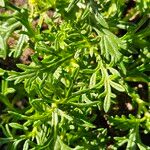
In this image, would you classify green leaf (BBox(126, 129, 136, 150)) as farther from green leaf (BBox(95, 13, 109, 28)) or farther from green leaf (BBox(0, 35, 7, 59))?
green leaf (BBox(0, 35, 7, 59))

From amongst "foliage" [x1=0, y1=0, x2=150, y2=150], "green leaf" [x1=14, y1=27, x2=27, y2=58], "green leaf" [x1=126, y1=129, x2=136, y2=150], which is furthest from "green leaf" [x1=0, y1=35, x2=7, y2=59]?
"green leaf" [x1=126, y1=129, x2=136, y2=150]

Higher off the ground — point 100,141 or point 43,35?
point 43,35

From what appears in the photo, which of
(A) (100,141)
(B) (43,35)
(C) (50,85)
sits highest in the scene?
(B) (43,35)

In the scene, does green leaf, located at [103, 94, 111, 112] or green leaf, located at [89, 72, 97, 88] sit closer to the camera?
green leaf, located at [103, 94, 111, 112]

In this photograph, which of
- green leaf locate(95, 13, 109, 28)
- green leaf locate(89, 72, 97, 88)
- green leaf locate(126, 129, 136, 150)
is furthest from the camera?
green leaf locate(126, 129, 136, 150)

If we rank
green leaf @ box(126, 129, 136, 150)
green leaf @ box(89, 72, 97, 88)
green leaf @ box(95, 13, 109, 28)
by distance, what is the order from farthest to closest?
green leaf @ box(126, 129, 136, 150)
green leaf @ box(89, 72, 97, 88)
green leaf @ box(95, 13, 109, 28)

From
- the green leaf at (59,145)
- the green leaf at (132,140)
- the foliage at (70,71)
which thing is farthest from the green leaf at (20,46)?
the green leaf at (132,140)

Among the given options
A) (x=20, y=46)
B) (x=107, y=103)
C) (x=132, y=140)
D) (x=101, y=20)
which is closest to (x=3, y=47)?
(x=20, y=46)

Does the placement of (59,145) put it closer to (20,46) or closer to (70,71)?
(70,71)

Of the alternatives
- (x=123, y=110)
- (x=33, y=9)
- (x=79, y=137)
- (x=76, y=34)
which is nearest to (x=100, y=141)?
(x=79, y=137)

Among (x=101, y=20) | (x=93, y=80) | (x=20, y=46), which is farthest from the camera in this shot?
(x=20, y=46)

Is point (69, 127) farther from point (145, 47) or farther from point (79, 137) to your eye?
point (145, 47)
